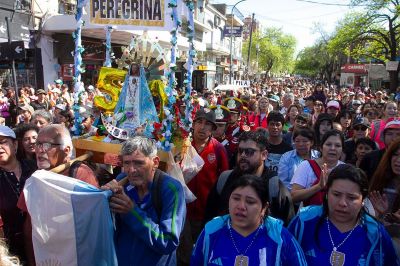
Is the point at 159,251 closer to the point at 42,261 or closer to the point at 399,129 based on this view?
the point at 42,261

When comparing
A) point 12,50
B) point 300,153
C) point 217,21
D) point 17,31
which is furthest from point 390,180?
point 217,21

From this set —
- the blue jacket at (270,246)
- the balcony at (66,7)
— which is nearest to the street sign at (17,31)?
the balcony at (66,7)

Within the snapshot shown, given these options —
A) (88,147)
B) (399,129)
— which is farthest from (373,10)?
(88,147)

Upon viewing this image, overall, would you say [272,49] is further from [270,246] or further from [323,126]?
[270,246]

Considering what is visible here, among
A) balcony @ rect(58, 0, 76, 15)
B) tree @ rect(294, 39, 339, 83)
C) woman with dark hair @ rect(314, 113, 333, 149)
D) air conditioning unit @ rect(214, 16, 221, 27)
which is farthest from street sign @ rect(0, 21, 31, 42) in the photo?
tree @ rect(294, 39, 339, 83)

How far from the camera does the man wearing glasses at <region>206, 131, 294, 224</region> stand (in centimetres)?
301

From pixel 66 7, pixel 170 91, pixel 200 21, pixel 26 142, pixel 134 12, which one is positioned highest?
pixel 200 21

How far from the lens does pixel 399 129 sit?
4.61m

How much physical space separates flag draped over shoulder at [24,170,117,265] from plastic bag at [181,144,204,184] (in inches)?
70.1

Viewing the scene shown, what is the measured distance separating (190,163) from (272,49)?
60.4 m

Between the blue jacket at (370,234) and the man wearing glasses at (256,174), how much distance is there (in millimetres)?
360

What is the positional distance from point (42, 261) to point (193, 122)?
2.84 m

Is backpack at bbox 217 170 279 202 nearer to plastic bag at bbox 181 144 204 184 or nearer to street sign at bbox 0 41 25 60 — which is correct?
plastic bag at bbox 181 144 204 184

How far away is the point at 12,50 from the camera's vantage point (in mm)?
7523
